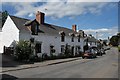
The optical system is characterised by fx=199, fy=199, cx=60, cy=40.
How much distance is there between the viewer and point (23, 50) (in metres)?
26.1

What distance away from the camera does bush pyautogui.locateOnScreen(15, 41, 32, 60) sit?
26109 mm

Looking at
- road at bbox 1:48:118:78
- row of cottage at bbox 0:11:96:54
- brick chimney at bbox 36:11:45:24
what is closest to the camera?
road at bbox 1:48:118:78

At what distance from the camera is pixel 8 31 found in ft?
102

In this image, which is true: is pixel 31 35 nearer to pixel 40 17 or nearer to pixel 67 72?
pixel 40 17

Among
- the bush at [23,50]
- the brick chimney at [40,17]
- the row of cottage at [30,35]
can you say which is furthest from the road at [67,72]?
the brick chimney at [40,17]

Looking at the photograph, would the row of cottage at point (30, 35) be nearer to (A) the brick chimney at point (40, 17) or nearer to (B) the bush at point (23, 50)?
(A) the brick chimney at point (40, 17)

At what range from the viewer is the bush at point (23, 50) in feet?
85.7

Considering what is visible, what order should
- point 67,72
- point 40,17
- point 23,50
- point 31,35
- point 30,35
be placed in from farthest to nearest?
point 40,17 < point 31,35 < point 30,35 < point 23,50 < point 67,72

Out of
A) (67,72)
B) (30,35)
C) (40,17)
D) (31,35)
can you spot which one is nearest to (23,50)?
(30,35)

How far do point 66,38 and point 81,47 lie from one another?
428 inches

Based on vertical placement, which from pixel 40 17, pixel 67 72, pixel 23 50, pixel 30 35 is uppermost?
pixel 40 17

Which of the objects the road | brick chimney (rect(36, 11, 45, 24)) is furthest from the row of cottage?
the road

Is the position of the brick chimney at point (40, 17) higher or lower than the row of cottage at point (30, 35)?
higher

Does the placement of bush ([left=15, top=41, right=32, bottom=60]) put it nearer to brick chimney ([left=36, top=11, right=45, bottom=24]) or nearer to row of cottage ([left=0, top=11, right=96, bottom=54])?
row of cottage ([left=0, top=11, right=96, bottom=54])
